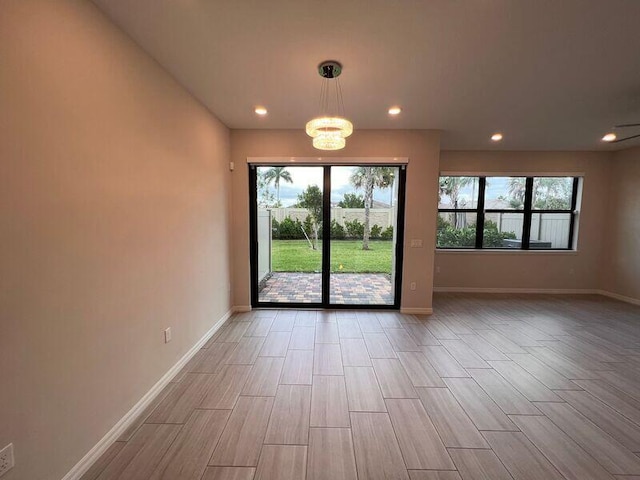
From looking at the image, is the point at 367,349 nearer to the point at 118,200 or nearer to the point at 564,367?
the point at 564,367

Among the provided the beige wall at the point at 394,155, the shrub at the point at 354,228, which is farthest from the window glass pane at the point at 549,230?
the shrub at the point at 354,228

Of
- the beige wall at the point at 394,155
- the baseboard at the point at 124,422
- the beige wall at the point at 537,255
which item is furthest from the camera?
the beige wall at the point at 537,255

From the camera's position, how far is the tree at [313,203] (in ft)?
13.4

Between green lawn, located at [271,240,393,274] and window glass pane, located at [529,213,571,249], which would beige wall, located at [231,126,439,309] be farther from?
window glass pane, located at [529,213,571,249]

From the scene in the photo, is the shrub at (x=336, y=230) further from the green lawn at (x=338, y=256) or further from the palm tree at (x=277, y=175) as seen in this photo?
the palm tree at (x=277, y=175)

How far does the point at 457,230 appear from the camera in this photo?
529 cm

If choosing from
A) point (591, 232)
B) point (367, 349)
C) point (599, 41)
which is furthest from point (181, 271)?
point (591, 232)

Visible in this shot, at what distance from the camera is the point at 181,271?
2.56m

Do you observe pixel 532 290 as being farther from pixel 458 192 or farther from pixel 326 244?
pixel 326 244

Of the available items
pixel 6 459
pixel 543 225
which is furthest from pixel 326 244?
pixel 543 225

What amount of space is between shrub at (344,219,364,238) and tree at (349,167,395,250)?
192 mm

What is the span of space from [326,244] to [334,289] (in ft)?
2.51

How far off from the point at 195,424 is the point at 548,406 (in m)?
2.67

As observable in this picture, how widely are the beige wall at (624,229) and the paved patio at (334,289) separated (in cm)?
440
